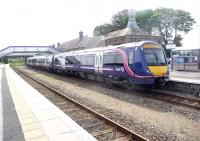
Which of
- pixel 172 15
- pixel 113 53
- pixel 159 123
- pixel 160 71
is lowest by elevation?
pixel 159 123

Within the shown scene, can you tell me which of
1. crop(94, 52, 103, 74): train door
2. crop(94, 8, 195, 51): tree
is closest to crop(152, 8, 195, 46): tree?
crop(94, 8, 195, 51): tree

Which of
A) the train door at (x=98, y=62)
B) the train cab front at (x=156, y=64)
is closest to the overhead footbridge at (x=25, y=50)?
the train door at (x=98, y=62)

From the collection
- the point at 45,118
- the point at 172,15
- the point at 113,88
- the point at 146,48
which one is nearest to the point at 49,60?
the point at 113,88

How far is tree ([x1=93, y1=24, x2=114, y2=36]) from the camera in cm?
7957

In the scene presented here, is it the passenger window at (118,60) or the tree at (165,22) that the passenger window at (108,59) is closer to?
the passenger window at (118,60)

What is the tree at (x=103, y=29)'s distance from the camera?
7957cm

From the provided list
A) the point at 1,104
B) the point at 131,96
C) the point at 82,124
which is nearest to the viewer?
the point at 82,124

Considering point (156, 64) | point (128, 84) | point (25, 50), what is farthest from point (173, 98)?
point (25, 50)

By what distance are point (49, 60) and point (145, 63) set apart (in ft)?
86.3

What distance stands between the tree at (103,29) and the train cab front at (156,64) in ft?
209

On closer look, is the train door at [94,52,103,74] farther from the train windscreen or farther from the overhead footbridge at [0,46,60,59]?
the overhead footbridge at [0,46,60,59]

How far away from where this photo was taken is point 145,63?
1499 centimetres

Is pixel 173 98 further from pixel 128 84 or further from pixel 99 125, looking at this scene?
pixel 99 125

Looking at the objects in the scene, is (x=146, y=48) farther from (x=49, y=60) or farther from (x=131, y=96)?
(x=49, y=60)
